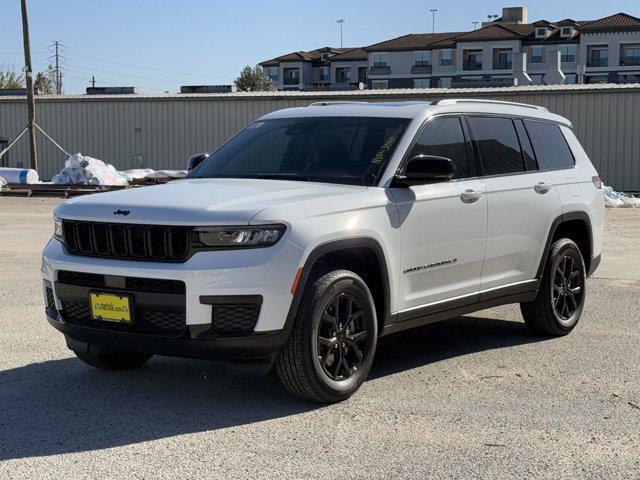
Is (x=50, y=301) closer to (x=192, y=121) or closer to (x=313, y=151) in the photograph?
(x=313, y=151)

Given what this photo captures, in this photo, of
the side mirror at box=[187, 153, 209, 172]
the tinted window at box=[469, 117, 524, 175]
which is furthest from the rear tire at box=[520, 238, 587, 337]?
the side mirror at box=[187, 153, 209, 172]

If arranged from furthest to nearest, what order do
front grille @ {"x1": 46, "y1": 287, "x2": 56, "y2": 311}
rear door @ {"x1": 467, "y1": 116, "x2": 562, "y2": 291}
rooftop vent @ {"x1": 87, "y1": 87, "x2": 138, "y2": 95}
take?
rooftop vent @ {"x1": 87, "y1": 87, "x2": 138, "y2": 95} < rear door @ {"x1": 467, "y1": 116, "x2": 562, "y2": 291} < front grille @ {"x1": 46, "y1": 287, "x2": 56, "y2": 311}

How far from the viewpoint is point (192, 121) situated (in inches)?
1517

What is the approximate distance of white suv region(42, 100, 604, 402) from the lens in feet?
16.8

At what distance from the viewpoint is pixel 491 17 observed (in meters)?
113

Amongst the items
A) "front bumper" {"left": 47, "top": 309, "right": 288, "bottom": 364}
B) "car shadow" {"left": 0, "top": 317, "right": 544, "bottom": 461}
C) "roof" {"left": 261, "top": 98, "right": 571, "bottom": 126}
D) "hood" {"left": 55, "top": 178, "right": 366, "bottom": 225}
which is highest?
"roof" {"left": 261, "top": 98, "right": 571, "bottom": 126}

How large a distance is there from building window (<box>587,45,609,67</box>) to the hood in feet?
314

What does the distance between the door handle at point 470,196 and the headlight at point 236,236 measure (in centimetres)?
186

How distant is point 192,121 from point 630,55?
68342 mm

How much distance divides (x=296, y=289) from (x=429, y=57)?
335ft

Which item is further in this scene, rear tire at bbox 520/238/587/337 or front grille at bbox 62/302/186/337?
rear tire at bbox 520/238/587/337

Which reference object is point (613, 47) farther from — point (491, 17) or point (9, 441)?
point (9, 441)

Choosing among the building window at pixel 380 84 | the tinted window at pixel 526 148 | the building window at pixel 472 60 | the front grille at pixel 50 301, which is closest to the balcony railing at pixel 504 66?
the building window at pixel 472 60

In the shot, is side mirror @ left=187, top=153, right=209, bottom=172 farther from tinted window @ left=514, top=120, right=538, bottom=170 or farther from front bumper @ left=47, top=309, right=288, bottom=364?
tinted window @ left=514, top=120, right=538, bottom=170
